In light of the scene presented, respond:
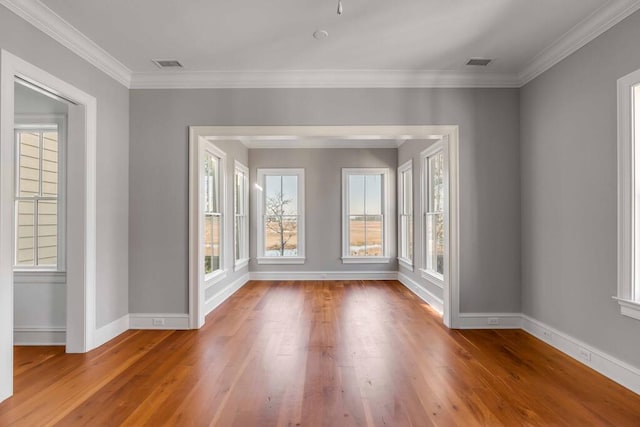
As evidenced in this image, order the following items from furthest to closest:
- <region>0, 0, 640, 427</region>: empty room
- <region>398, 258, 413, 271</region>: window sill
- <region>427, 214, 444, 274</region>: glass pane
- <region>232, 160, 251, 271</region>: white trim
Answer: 1. <region>398, 258, 413, 271</region>: window sill
2. <region>232, 160, 251, 271</region>: white trim
3. <region>427, 214, 444, 274</region>: glass pane
4. <region>0, 0, 640, 427</region>: empty room

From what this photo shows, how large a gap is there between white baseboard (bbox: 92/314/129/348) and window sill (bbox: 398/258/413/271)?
14.6ft

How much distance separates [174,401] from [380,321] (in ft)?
8.55

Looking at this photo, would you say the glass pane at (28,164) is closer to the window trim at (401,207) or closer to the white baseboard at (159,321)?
the white baseboard at (159,321)

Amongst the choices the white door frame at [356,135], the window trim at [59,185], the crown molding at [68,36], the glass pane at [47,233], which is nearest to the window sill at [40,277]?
the window trim at [59,185]

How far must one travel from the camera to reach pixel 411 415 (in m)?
2.38

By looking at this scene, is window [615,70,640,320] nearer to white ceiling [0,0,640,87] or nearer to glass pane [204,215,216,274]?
white ceiling [0,0,640,87]

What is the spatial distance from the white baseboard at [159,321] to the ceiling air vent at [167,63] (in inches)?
108

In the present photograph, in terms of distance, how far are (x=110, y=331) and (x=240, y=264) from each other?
301 cm

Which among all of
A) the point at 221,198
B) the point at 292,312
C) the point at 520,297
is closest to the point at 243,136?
the point at 221,198

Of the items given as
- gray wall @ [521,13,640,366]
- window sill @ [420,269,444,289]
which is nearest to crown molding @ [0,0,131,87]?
gray wall @ [521,13,640,366]

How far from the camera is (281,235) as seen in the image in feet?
25.2

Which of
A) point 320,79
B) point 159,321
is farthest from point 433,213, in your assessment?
point 159,321

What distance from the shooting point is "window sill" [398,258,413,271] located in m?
6.60

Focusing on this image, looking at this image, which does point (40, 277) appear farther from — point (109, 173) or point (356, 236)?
point (356, 236)
